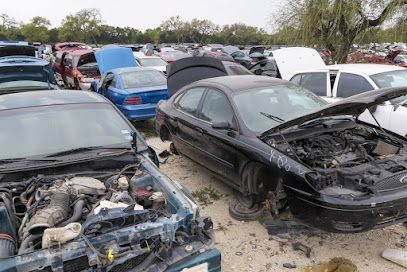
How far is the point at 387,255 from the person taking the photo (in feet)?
12.3

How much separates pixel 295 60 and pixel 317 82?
6.70 feet

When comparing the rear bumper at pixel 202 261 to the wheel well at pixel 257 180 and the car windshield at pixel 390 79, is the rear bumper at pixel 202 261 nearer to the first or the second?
the wheel well at pixel 257 180

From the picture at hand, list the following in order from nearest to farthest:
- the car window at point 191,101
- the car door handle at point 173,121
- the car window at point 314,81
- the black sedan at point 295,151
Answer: the black sedan at point 295,151
the car window at point 191,101
the car door handle at point 173,121
the car window at point 314,81

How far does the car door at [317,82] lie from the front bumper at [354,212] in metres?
3.87

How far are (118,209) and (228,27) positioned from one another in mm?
62531

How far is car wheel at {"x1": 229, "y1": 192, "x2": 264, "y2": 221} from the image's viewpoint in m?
4.62

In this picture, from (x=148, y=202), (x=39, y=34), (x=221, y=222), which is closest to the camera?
(x=148, y=202)

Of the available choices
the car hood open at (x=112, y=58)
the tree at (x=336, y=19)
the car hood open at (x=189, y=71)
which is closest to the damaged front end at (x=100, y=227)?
the car hood open at (x=189, y=71)

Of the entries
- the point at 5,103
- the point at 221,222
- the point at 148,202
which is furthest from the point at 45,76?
the point at 148,202

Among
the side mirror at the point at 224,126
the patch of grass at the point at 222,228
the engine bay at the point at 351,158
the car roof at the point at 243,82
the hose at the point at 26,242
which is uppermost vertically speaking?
the car roof at the point at 243,82

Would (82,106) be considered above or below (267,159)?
above

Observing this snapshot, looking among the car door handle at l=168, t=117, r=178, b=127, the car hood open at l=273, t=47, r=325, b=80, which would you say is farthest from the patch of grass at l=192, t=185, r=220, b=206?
the car hood open at l=273, t=47, r=325, b=80

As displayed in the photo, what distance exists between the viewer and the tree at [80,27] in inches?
2093

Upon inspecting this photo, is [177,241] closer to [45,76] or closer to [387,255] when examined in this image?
[387,255]
